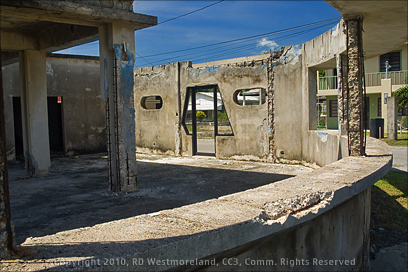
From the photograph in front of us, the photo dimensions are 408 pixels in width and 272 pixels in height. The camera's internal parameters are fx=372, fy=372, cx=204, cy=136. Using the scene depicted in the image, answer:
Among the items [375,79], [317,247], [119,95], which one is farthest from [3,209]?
[375,79]

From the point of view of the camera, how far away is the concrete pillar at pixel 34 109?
28.4 ft

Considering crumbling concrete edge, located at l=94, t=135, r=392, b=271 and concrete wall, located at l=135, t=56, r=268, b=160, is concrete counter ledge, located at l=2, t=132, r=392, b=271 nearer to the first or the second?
crumbling concrete edge, located at l=94, t=135, r=392, b=271

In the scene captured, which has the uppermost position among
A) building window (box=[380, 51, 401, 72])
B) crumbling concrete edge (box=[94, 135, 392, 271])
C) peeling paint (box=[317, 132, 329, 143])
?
building window (box=[380, 51, 401, 72])

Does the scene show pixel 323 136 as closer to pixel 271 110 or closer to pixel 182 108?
pixel 271 110

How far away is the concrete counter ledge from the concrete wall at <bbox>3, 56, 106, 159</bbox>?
10342 mm

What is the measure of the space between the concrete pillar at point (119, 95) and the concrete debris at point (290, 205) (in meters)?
3.81

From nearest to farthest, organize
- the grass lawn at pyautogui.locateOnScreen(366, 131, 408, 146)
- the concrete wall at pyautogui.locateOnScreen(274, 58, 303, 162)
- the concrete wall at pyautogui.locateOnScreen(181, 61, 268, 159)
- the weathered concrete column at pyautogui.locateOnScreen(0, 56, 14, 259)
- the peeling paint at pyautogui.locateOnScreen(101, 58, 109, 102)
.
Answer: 1. the weathered concrete column at pyautogui.locateOnScreen(0, 56, 14, 259)
2. the peeling paint at pyautogui.locateOnScreen(101, 58, 109, 102)
3. the concrete wall at pyautogui.locateOnScreen(274, 58, 303, 162)
4. the concrete wall at pyautogui.locateOnScreen(181, 61, 268, 159)
5. the grass lawn at pyautogui.locateOnScreen(366, 131, 408, 146)

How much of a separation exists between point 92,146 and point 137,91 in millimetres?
2611

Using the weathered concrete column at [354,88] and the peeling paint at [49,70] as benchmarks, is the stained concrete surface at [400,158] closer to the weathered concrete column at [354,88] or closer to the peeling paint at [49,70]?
the weathered concrete column at [354,88]

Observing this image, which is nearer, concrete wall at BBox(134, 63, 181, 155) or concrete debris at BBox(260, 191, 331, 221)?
concrete debris at BBox(260, 191, 331, 221)

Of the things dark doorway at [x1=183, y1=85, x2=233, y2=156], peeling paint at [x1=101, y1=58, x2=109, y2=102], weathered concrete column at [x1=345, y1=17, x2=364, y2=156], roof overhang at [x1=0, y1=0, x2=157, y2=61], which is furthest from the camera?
dark doorway at [x1=183, y1=85, x2=233, y2=156]

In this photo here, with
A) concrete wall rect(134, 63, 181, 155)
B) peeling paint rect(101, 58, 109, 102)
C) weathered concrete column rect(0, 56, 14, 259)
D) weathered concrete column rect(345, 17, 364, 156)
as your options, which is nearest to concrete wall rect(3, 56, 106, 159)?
concrete wall rect(134, 63, 181, 155)

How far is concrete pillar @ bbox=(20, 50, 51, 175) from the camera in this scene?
865cm

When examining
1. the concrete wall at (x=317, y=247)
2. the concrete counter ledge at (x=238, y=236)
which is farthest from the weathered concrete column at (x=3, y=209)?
the concrete wall at (x=317, y=247)
